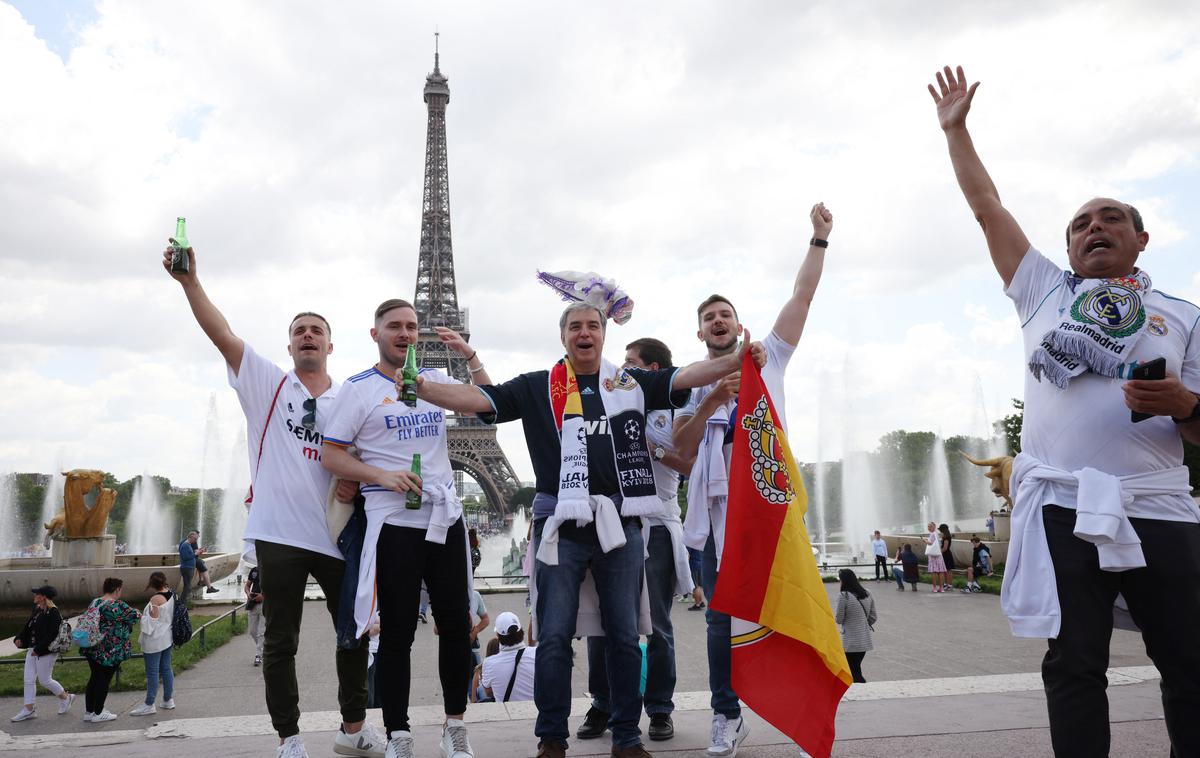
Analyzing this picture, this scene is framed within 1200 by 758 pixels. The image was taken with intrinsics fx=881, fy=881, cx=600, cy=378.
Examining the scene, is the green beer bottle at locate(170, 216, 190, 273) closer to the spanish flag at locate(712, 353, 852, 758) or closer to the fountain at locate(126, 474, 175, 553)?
the spanish flag at locate(712, 353, 852, 758)

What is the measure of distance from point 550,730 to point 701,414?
168 centimetres

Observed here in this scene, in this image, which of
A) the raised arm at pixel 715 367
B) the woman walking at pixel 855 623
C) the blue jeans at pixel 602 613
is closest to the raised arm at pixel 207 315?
the blue jeans at pixel 602 613

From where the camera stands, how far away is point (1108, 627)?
2924 mm

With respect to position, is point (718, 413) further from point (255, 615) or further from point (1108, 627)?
point (255, 615)

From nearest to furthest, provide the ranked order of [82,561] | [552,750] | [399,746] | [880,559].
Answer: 1. [552,750]
2. [399,746]
3. [82,561]
4. [880,559]

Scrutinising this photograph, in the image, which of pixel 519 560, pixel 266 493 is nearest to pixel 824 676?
pixel 266 493

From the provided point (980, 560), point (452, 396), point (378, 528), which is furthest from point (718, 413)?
point (980, 560)

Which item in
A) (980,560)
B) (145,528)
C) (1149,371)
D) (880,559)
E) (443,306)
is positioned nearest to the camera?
(1149,371)

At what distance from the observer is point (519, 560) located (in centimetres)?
3262

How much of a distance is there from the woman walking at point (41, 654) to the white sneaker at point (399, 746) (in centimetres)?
683

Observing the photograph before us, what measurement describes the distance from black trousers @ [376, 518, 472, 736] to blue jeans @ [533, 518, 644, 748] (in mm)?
443

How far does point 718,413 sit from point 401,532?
180cm

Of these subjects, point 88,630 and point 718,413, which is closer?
point 718,413

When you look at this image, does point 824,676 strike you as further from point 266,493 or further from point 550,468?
point 266,493
